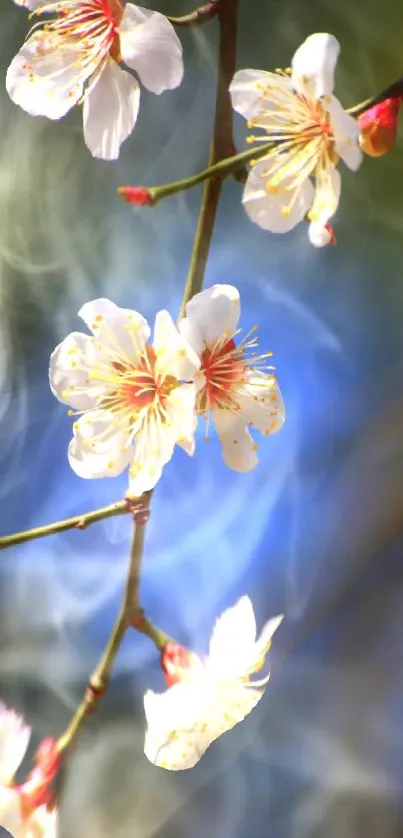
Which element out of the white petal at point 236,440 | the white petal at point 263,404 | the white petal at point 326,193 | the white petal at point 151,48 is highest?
the white petal at point 151,48

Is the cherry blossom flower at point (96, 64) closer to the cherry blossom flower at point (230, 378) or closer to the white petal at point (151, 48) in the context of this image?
the white petal at point (151, 48)

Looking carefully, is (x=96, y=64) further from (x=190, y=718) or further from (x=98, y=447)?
(x=190, y=718)

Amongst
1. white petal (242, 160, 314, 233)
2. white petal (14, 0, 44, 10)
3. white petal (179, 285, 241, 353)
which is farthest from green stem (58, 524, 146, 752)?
white petal (14, 0, 44, 10)

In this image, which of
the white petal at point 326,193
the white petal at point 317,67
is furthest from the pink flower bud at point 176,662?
the white petal at point 317,67

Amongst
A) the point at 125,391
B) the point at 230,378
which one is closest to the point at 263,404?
the point at 230,378

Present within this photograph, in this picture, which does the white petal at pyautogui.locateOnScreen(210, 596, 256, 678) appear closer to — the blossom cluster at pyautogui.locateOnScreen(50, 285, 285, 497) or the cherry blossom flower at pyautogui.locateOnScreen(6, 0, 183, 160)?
the blossom cluster at pyautogui.locateOnScreen(50, 285, 285, 497)

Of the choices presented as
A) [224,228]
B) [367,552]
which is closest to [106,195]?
[224,228]
